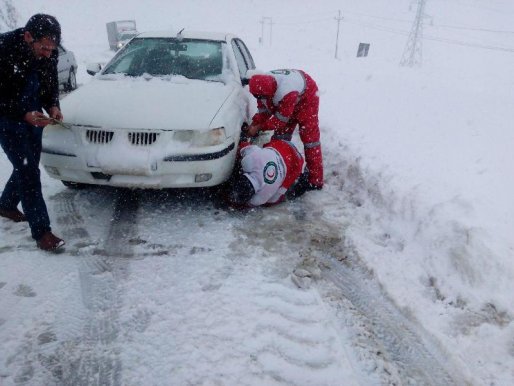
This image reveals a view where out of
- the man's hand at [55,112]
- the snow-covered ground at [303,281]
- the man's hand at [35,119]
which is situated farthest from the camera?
the man's hand at [55,112]

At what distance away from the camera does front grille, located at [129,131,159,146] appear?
3393mm

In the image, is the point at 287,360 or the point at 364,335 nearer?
the point at 287,360

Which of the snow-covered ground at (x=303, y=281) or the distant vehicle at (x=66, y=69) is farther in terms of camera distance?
the distant vehicle at (x=66, y=69)

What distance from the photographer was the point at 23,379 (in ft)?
6.85

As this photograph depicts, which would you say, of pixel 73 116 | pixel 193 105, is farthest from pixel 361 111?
pixel 73 116

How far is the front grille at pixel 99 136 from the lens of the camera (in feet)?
11.2

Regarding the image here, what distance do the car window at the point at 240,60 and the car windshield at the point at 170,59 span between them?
0.26 m

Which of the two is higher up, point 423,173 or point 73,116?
point 73,116

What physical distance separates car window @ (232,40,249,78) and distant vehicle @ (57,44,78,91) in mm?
6090

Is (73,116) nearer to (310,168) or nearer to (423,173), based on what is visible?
(310,168)

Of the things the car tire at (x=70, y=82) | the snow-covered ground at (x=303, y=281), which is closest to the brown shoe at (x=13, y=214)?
the snow-covered ground at (x=303, y=281)

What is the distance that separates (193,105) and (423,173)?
90.4 inches

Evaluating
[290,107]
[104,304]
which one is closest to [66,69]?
[290,107]

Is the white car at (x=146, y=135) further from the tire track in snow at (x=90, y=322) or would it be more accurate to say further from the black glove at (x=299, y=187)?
the black glove at (x=299, y=187)
